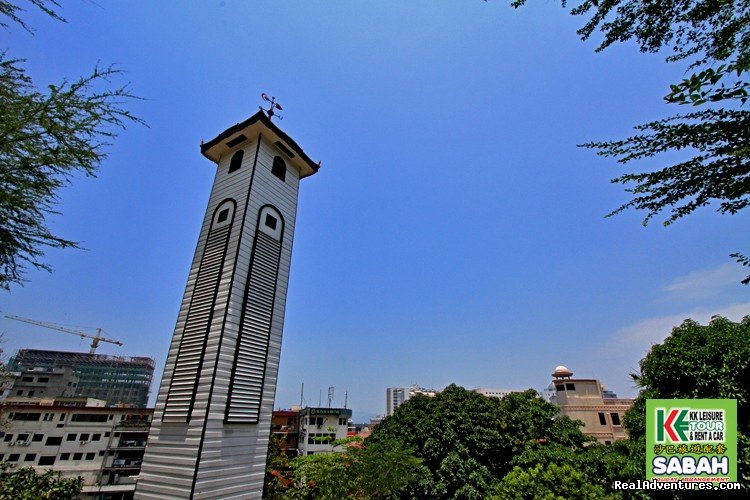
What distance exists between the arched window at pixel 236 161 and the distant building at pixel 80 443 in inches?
1246

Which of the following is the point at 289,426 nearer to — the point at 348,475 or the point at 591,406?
the point at 591,406

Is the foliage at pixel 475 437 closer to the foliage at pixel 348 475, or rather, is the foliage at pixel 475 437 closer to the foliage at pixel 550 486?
the foliage at pixel 550 486

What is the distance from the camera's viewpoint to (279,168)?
12.4 meters

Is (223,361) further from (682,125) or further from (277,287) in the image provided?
(682,125)

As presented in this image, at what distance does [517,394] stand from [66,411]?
42526 mm

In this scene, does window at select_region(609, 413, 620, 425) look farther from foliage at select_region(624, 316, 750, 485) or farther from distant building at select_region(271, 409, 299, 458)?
distant building at select_region(271, 409, 299, 458)

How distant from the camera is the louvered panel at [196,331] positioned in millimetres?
8523

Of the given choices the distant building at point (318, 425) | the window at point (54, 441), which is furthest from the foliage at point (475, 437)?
the window at point (54, 441)

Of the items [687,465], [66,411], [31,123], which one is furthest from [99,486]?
[687,465]

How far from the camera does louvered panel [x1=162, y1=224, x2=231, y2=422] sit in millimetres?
8523

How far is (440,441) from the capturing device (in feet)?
47.1

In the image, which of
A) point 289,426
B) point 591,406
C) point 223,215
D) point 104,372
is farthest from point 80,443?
point 104,372
